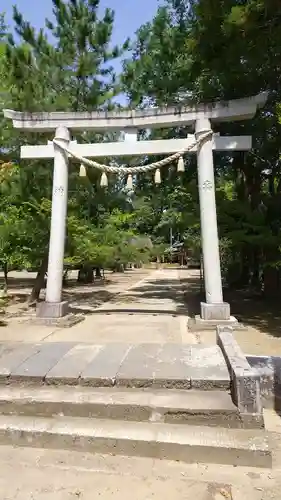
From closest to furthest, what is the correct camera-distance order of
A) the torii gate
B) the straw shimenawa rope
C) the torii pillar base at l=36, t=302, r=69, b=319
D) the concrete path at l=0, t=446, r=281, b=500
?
the concrete path at l=0, t=446, r=281, b=500 → the torii gate → the straw shimenawa rope → the torii pillar base at l=36, t=302, r=69, b=319

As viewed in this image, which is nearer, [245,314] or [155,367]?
[155,367]

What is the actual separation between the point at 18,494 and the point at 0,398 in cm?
103

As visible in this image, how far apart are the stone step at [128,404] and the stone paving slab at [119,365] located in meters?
0.09

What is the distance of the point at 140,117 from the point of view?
8.16m

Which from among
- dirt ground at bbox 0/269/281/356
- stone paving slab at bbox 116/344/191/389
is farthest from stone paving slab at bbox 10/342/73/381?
dirt ground at bbox 0/269/281/356

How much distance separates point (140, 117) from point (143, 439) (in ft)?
22.1

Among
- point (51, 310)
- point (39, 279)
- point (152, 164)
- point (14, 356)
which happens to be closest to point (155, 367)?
point (14, 356)

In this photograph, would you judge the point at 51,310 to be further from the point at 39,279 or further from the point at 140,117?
the point at 140,117

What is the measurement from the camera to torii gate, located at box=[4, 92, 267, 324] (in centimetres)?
779

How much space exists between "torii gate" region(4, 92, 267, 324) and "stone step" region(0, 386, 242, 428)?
173 inches

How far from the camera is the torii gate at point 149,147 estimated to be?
7.79 metres

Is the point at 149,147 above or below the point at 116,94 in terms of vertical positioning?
below

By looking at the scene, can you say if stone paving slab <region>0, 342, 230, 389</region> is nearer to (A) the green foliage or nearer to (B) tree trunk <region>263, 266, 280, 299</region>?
(A) the green foliage

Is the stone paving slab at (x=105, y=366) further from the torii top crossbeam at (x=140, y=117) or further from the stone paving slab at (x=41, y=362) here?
the torii top crossbeam at (x=140, y=117)
